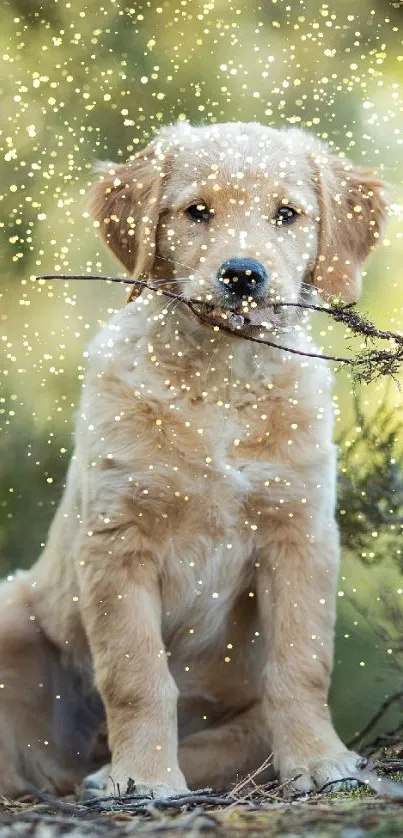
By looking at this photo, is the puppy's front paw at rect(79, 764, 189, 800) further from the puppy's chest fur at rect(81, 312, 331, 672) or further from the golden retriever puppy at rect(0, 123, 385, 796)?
the puppy's chest fur at rect(81, 312, 331, 672)

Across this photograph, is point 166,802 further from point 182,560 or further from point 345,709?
point 345,709

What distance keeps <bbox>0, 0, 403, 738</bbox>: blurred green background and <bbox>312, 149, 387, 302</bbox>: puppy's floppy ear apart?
0.97m

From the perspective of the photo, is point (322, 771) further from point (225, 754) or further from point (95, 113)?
point (95, 113)

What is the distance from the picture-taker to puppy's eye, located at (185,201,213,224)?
9.82 ft

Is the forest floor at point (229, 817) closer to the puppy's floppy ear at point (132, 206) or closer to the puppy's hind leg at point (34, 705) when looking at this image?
the puppy's hind leg at point (34, 705)

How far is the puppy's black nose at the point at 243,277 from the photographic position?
2.70m

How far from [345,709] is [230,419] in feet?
5.02

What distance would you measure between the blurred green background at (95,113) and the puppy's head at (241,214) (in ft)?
3.43

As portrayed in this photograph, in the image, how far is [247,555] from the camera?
3.04 metres

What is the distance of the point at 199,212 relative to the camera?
3018 mm

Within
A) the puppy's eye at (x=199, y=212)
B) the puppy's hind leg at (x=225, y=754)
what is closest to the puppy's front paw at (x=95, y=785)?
the puppy's hind leg at (x=225, y=754)

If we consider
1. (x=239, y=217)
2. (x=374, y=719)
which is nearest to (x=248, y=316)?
(x=239, y=217)

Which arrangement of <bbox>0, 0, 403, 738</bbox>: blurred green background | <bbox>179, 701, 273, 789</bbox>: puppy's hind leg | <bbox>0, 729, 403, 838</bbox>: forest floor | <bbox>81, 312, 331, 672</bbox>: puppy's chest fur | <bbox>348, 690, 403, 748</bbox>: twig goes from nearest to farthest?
<bbox>0, 729, 403, 838</bbox>: forest floor, <bbox>81, 312, 331, 672</bbox>: puppy's chest fur, <bbox>179, 701, 273, 789</bbox>: puppy's hind leg, <bbox>348, 690, 403, 748</bbox>: twig, <bbox>0, 0, 403, 738</bbox>: blurred green background

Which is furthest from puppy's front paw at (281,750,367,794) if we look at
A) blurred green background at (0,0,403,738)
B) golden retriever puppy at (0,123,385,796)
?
blurred green background at (0,0,403,738)
